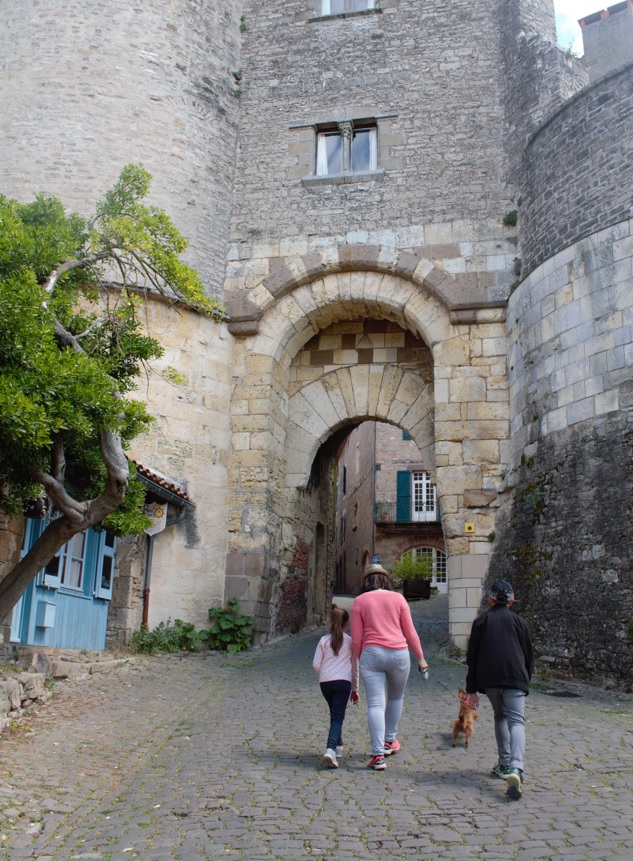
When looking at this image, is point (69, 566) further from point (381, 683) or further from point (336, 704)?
point (381, 683)

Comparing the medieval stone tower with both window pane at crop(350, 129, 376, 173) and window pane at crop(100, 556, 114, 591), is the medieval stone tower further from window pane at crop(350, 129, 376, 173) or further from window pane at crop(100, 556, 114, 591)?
window pane at crop(100, 556, 114, 591)

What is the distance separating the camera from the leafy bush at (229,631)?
35.4 ft

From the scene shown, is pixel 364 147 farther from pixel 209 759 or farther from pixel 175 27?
pixel 209 759

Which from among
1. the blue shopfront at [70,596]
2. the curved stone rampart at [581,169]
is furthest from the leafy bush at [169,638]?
the curved stone rampart at [581,169]

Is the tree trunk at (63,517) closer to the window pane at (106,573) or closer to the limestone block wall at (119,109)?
the window pane at (106,573)

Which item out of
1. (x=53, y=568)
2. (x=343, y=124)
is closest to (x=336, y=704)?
(x=53, y=568)

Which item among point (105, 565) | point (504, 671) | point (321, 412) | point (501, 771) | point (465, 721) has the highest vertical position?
point (321, 412)

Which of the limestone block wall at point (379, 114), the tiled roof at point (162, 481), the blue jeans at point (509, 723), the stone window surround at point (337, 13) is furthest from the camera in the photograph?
the stone window surround at point (337, 13)

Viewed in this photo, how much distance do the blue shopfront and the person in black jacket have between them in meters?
4.94

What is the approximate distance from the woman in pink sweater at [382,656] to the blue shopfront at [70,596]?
424 cm

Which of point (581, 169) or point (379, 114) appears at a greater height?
point (379, 114)

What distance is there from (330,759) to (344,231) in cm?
864

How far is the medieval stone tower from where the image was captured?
10.2 metres

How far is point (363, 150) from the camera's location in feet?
42.2
